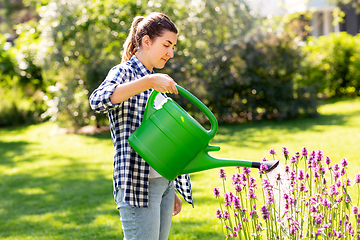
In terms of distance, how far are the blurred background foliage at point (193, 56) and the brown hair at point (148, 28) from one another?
19.7ft

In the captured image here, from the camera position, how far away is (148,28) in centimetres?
173

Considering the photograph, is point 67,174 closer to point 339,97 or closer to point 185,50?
point 185,50

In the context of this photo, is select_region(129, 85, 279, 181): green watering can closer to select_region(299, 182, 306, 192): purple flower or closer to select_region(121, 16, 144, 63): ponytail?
select_region(121, 16, 144, 63): ponytail

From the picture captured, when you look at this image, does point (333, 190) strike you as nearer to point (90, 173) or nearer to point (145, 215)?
point (145, 215)

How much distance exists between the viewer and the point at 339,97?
1241 cm

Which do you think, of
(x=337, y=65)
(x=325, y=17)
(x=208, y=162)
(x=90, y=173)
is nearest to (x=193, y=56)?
(x=90, y=173)

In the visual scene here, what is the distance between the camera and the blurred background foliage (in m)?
8.29


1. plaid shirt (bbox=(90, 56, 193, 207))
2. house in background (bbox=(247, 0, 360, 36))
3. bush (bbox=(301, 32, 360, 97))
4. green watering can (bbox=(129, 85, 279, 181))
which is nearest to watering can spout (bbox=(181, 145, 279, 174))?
green watering can (bbox=(129, 85, 279, 181))

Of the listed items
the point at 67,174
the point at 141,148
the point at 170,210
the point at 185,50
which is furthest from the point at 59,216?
the point at 185,50

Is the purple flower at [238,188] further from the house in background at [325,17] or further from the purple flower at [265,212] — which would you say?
the house in background at [325,17]

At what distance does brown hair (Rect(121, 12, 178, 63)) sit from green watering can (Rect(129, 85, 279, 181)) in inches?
13.2

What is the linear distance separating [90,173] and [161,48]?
4193mm

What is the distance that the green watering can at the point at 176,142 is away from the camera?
1532 millimetres

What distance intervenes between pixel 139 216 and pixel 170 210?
225 millimetres
